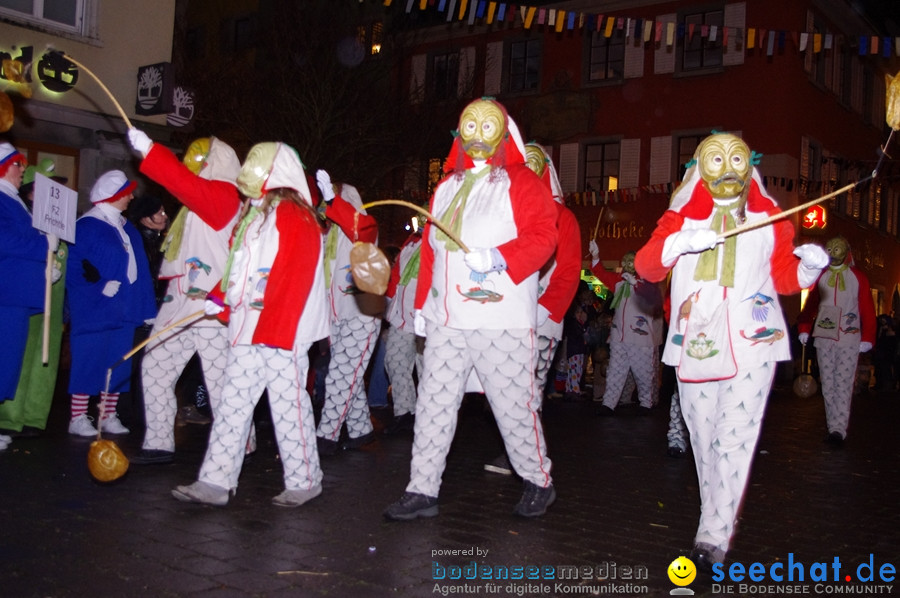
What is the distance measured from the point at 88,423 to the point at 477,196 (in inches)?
167

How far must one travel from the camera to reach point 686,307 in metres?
4.59

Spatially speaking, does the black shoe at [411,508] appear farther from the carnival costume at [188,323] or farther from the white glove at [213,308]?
the carnival costume at [188,323]

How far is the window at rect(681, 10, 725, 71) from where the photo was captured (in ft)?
79.0

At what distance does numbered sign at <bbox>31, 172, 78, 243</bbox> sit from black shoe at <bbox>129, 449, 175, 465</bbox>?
→ 61.6 inches

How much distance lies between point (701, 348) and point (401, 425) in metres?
4.86

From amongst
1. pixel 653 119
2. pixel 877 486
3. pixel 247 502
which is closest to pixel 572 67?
pixel 653 119

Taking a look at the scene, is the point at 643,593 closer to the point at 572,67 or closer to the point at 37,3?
the point at 37,3

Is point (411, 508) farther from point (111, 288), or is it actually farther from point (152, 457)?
point (111, 288)

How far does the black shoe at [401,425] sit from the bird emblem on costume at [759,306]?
4753 mm

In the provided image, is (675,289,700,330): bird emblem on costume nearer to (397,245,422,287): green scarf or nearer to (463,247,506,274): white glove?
(463,247,506,274): white glove

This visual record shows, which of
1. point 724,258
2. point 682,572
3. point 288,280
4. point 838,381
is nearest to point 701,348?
point 724,258

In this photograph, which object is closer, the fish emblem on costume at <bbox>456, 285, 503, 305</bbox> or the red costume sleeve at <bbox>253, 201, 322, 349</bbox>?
the fish emblem on costume at <bbox>456, 285, 503, 305</bbox>

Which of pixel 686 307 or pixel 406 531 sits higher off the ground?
pixel 686 307

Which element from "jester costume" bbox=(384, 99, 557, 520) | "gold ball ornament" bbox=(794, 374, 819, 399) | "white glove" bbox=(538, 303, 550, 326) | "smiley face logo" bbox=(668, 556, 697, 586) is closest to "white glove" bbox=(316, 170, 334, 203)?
"jester costume" bbox=(384, 99, 557, 520)
